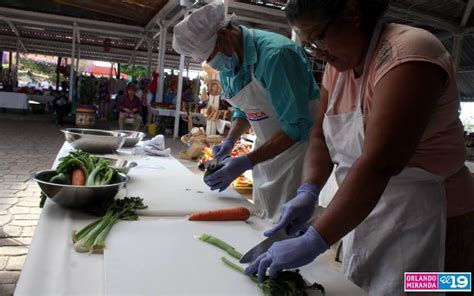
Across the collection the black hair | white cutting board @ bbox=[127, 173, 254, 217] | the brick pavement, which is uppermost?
the black hair

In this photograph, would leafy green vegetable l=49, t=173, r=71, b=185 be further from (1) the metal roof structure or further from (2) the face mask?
(1) the metal roof structure

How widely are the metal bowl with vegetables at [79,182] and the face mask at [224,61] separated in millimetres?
816

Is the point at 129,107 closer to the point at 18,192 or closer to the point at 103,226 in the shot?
the point at 18,192

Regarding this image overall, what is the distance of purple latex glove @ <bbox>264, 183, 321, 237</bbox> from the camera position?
4.56 ft

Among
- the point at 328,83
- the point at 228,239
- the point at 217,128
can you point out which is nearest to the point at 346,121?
the point at 328,83

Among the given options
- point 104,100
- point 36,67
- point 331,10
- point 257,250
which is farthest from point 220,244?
point 36,67

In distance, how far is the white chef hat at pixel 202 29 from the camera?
A: 2.01m

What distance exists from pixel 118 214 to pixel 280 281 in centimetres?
73

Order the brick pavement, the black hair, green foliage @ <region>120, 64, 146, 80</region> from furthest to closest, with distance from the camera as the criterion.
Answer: green foliage @ <region>120, 64, 146, 80</region>
the brick pavement
the black hair

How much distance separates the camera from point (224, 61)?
216 cm

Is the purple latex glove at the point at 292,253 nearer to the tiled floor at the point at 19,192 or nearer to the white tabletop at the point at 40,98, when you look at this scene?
the tiled floor at the point at 19,192

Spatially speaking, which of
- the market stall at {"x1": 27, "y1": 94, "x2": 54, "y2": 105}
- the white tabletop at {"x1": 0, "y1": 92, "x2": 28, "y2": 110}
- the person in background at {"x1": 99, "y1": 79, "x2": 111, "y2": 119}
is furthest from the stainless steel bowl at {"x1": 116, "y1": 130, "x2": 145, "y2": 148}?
the market stall at {"x1": 27, "y1": 94, "x2": 54, "y2": 105}

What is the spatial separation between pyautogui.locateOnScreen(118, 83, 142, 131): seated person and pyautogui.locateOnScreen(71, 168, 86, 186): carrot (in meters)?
10.1

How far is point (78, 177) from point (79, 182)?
0.03 metres
